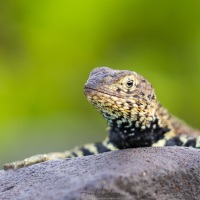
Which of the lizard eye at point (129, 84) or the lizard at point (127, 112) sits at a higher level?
the lizard eye at point (129, 84)

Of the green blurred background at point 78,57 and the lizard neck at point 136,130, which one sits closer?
the lizard neck at point 136,130

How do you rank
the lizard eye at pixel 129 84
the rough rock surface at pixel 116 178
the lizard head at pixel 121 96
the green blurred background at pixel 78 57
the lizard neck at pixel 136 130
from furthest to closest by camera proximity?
1. the green blurred background at pixel 78 57
2. the lizard neck at pixel 136 130
3. the lizard eye at pixel 129 84
4. the lizard head at pixel 121 96
5. the rough rock surface at pixel 116 178

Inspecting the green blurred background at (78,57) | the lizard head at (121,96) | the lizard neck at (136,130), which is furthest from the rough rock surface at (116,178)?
the green blurred background at (78,57)

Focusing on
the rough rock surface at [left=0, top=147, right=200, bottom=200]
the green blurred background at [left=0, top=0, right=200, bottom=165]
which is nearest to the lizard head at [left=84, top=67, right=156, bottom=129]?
the rough rock surface at [left=0, top=147, right=200, bottom=200]

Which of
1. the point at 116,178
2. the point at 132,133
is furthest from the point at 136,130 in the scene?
the point at 116,178

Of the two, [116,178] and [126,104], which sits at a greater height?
[126,104]

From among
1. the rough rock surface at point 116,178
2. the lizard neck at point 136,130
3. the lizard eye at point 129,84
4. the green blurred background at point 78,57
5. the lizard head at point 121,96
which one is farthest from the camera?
the green blurred background at point 78,57

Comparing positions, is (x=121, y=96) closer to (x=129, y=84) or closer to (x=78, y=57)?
(x=129, y=84)

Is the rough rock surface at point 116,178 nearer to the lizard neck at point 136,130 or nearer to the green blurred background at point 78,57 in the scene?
the lizard neck at point 136,130
